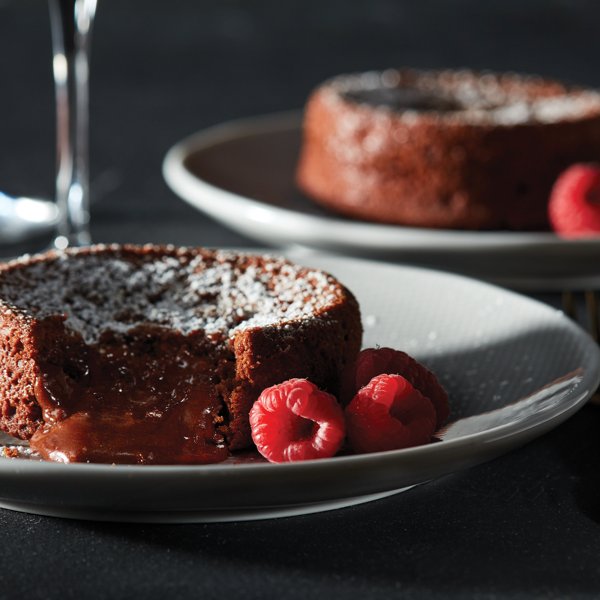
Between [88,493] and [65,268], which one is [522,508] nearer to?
[88,493]

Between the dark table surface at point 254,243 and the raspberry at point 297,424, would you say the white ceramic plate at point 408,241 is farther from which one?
the raspberry at point 297,424

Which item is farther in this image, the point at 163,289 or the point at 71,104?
the point at 71,104

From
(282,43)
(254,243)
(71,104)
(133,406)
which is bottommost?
(254,243)

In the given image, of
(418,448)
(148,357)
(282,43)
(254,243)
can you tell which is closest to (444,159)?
(254,243)

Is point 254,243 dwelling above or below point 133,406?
below

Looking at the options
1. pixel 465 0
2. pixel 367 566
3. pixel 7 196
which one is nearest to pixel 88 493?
pixel 367 566

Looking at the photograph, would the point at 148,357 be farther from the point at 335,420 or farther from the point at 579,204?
the point at 579,204

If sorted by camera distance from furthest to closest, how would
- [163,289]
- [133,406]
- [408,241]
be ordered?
[408,241] < [163,289] < [133,406]

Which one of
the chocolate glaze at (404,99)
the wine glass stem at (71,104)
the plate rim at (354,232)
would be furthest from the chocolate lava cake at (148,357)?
the chocolate glaze at (404,99)
